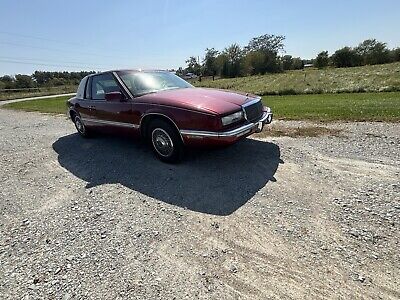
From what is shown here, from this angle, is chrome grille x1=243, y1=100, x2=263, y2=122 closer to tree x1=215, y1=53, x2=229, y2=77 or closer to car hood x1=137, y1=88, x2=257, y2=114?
car hood x1=137, y1=88, x2=257, y2=114

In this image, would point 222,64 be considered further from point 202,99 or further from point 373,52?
point 202,99

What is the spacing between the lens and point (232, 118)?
3945 millimetres

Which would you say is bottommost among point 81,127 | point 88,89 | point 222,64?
point 222,64

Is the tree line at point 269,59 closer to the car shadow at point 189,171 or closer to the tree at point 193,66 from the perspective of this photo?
the tree at point 193,66

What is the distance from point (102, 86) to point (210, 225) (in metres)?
3.96

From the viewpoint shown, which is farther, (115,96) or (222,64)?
(222,64)

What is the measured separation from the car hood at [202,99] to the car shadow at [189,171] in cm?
95

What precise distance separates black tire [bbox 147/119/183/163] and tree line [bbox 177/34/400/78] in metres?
33.1

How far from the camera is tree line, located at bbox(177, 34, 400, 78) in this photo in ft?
151

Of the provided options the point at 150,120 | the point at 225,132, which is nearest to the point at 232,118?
the point at 225,132

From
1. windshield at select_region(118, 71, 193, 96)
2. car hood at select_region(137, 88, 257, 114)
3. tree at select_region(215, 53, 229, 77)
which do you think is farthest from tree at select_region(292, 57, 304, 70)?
car hood at select_region(137, 88, 257, 114)

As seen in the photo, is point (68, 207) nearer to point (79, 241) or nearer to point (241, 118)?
point (79, 241)

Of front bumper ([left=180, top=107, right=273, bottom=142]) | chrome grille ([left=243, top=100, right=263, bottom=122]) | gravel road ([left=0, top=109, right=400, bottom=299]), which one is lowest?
gravel road ([left=0, top=109, right=400, bottom=299])

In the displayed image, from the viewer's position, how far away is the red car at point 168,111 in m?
3.88
